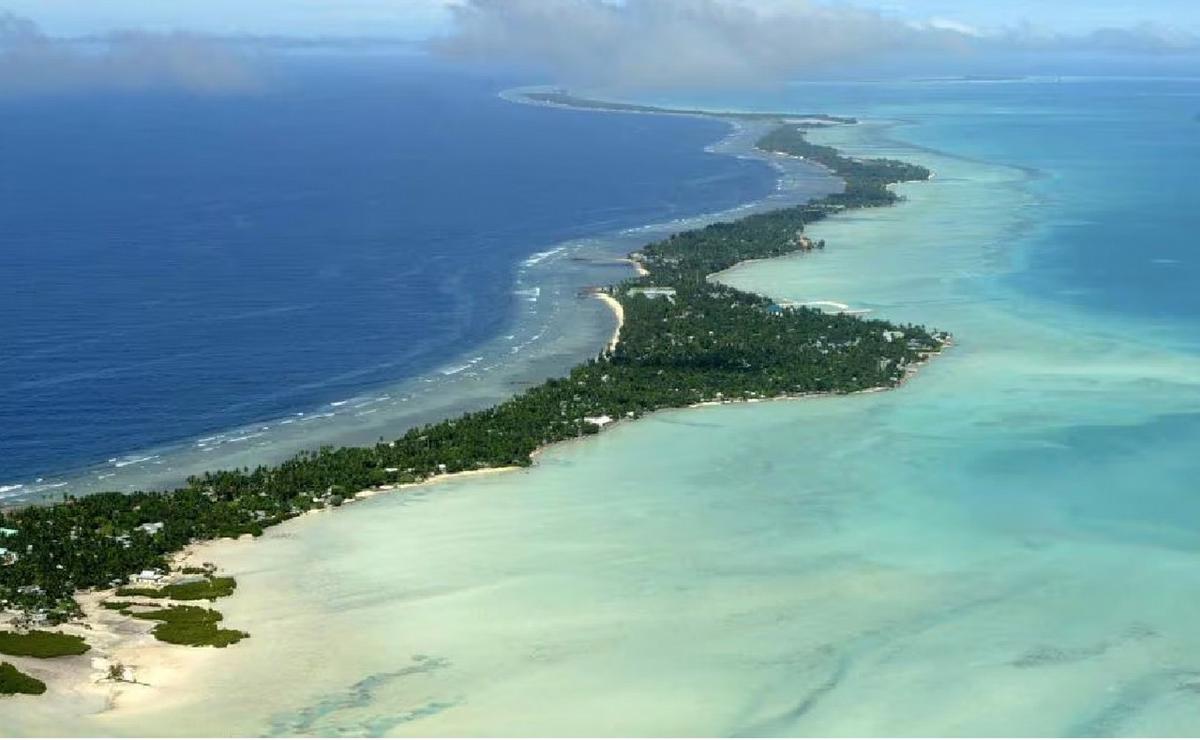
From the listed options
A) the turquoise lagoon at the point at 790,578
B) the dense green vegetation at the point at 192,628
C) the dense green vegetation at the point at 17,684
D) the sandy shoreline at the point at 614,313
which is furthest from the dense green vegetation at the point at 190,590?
the sandy shoreline at the point at 614,313

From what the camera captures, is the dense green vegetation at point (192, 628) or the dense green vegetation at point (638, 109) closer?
the dense green vegetation at point (192, 628)

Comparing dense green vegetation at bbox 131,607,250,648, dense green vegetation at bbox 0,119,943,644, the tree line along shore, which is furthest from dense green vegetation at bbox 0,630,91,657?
dense green vegetation at bbox 131,607,250,648

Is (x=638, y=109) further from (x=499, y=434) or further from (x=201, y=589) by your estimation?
(x=201, y=589)

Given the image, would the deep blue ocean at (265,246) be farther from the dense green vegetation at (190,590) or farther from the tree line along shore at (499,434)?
the dense green vegetation at (190,590)

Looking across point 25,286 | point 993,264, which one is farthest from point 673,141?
point 25,286

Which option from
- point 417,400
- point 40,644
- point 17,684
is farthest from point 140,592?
point 417,400

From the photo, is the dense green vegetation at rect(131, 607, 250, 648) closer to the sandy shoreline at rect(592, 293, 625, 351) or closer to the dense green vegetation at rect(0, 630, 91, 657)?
the dense green vegetation at rect(0, 630, 91, 657)
